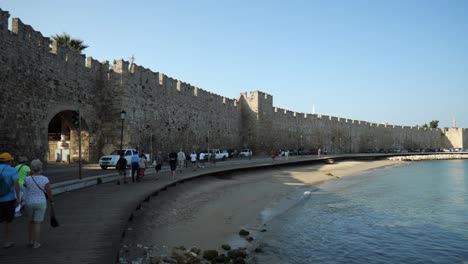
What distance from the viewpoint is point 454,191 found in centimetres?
2266

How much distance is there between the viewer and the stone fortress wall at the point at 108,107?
1577cm

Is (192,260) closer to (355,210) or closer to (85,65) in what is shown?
(355,210)

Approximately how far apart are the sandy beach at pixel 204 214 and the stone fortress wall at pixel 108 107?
6800mm

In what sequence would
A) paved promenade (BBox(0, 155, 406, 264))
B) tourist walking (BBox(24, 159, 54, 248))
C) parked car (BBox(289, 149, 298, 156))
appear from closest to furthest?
paved promenade (BBox(0, 155, 406, 264)), tourist walking (BBox(24, 159, 54, 248)), parked car (BBox(289, 149, 298, 156))

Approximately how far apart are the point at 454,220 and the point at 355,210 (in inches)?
137

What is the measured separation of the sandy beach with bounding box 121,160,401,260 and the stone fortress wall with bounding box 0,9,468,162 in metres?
6.80

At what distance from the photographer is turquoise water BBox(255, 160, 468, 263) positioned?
9219 millimetres

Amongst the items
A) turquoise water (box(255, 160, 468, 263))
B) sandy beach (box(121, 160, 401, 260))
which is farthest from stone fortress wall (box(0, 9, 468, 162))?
turquoise water (box(255, 160, 468, 263))

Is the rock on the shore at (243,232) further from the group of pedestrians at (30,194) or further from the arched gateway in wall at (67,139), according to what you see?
the arched gateway in wall at (67,139)

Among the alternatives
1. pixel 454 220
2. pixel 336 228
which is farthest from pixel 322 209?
pixel 454 220

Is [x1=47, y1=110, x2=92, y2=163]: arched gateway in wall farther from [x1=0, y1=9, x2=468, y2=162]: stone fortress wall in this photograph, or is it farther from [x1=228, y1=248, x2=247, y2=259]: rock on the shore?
[x1=228, y1=248, x2=247, y2=259]: rock on the shore

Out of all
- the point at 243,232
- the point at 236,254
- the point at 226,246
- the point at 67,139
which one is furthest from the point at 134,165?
the point at 67,139

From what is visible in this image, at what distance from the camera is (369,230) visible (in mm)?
11914

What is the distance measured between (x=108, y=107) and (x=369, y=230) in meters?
17.4
